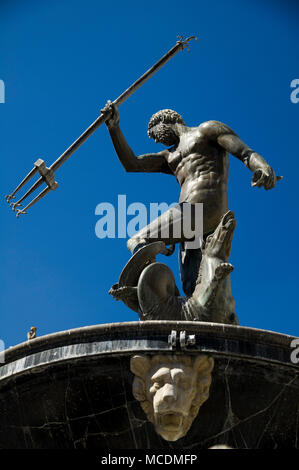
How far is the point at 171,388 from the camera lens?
7.85 meters

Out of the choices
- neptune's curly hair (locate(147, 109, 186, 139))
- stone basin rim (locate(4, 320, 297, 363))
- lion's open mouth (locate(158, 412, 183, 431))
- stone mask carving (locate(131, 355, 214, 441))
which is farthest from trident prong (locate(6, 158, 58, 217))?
lion's open mouth (locate(158, 412, 183, 431))

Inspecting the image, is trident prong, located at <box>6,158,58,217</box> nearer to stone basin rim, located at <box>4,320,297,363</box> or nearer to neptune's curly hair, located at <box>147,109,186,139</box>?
neptune's curly hair, located at <box>147,109,186,139</box>

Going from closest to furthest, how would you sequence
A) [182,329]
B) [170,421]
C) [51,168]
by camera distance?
[170,421] → [182,329] → [51,168]

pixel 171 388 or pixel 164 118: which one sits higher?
pixel 164 118

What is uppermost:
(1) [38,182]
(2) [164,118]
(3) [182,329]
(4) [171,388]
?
(2) [164,118]

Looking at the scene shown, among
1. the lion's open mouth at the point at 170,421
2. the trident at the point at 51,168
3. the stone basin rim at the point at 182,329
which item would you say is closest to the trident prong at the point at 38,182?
the trident at the point at 51,168

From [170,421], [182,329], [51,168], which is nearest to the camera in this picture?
[170,421]

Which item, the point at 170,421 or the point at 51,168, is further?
the point at 51,168

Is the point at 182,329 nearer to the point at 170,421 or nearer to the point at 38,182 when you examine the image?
the point at 170,421

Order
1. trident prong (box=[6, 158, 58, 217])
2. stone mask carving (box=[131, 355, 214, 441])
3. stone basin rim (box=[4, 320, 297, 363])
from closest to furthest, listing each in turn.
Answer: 1. stone mask carving (box=[131, 355, 214, 441])
2. stone basin rim (box=[4, 320, 297, 363])
3. trident prong (box=[6, 158, 58, 217])

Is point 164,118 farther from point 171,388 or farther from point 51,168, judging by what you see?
Answer: point 171,388

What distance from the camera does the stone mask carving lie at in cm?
780

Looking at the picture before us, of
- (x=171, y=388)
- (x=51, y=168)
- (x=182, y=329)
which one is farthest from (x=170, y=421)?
(x=51, y=168)

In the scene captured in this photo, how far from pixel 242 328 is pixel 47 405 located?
2.12m
